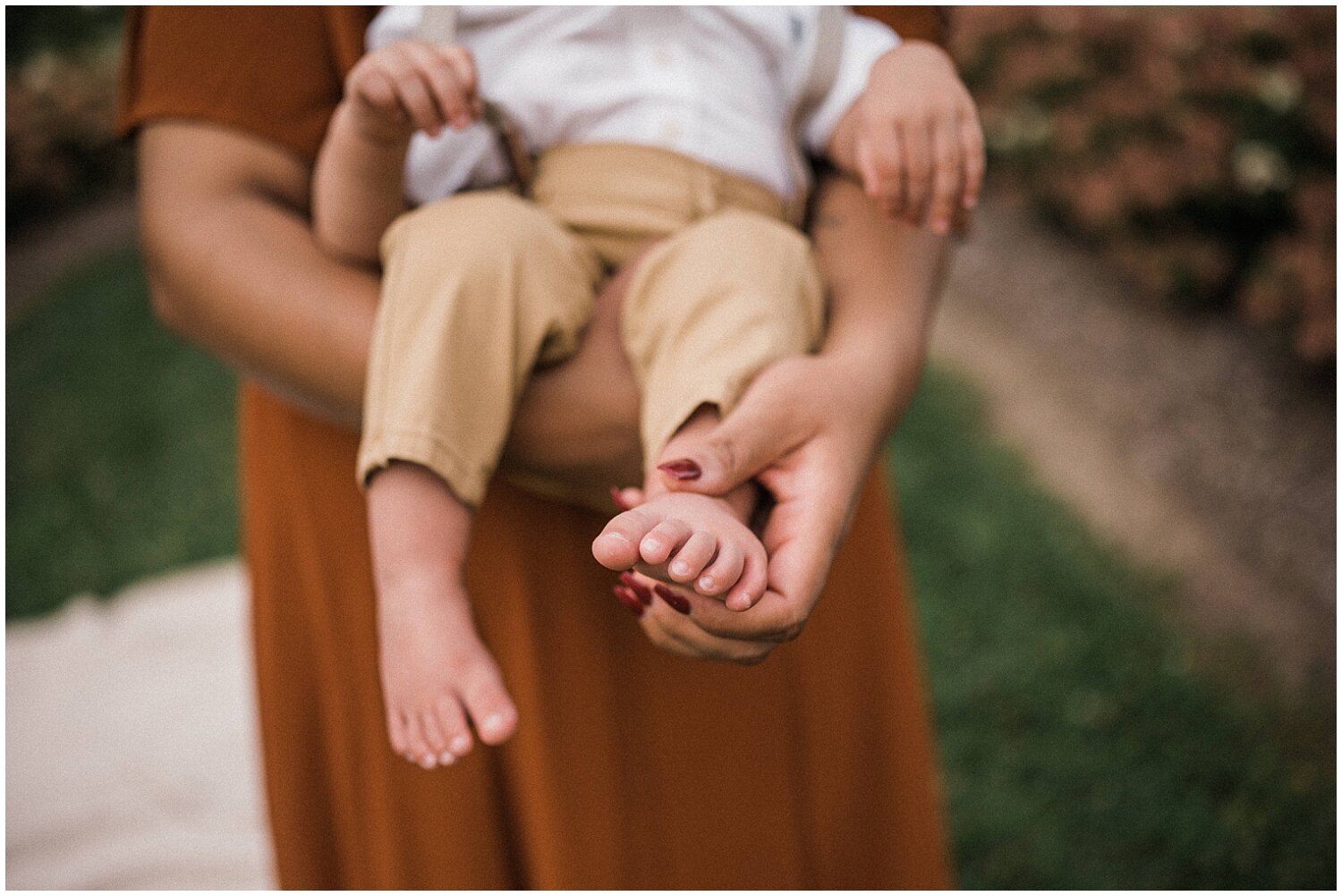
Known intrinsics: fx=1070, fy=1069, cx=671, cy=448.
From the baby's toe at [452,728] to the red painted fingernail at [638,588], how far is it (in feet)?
0.67

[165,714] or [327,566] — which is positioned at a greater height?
[327,566]

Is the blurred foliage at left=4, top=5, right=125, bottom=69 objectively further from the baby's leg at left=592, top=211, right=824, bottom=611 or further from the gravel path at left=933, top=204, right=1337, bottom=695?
the baby's leg at left=592, top=211, right=824, bottom=611

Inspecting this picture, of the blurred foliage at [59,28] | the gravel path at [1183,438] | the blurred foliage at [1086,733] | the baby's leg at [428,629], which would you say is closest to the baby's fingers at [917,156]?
the baby's leg at [428,629]

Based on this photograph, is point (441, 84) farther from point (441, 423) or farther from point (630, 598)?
point (630, 598)

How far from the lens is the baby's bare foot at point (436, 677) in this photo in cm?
103

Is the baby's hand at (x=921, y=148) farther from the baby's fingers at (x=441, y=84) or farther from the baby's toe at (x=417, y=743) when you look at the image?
the baby's toe at (x=417, y=743)

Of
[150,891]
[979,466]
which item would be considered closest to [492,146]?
[150,891]

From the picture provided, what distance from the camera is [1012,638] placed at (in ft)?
10.4

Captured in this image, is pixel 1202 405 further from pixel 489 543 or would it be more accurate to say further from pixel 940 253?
pixel 489 543

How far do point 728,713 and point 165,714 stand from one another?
6.68ft

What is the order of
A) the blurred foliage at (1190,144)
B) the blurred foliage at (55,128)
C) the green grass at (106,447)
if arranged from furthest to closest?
the blurred foliage at (55,128), the green grass at (106,447), the blurred foliage at (1190,144)

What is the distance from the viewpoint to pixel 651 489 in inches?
Answer: 40.2

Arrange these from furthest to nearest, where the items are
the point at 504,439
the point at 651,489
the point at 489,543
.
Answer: the point at 489,543 < the point at 504,439 < the point at 651,489

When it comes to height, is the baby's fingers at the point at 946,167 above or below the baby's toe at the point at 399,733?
above
